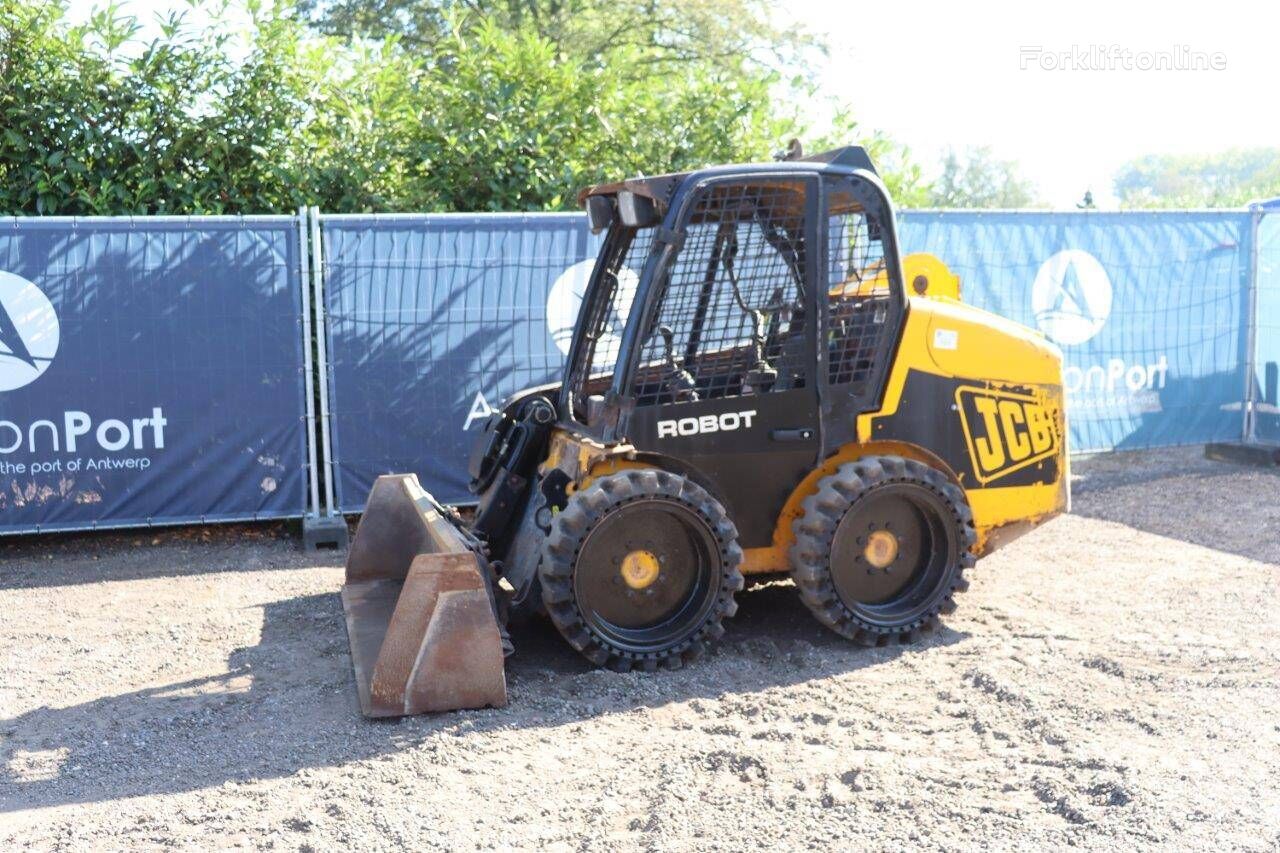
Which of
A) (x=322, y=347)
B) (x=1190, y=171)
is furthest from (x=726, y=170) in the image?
(x=1190, y=171)

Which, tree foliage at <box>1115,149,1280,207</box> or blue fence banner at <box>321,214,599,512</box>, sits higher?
tree foliage at <box>1115,149,1280,207</box>

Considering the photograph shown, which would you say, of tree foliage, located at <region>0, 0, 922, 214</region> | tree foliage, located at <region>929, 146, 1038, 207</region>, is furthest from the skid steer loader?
tree foliage, located at <region>929, 146, 1038, 207</region>

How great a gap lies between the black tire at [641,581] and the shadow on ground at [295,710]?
139mm

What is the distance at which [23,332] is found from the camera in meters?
7.88

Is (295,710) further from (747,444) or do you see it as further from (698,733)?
(747,444)

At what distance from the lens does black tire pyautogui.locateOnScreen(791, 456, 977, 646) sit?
5715 millimetres

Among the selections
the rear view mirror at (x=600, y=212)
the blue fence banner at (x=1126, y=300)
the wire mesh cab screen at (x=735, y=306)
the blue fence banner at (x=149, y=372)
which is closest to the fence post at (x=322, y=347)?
the blue fence banner at (x=149, y=372)

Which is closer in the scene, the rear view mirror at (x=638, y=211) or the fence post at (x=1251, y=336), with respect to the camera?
the rear view mirror at (x=638, y=211)

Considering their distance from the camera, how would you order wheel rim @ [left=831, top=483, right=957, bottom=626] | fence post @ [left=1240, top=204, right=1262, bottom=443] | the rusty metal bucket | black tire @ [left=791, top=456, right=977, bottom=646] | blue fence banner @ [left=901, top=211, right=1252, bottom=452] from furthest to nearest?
fence post @ [left=1240, top=204, right=1262, bottom=443], blue fence banner @ [left=901, top=211, right=1252, bottom=452], wheel rim @ [left=831, top=483, right=957, bottom=626], black tire @ [left=791, top=456, right=977, bottom=646], the rusty metal bucket

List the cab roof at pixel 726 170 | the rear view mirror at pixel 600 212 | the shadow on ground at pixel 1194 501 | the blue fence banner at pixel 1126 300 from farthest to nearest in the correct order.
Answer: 1. the blue fence banner at pixel 1126 300
2. the shadow on ground at pixel 1194 501
3. the rear view mirror at pixel 600 212
4. the cab roof at pixel 726 170

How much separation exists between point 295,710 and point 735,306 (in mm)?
2579

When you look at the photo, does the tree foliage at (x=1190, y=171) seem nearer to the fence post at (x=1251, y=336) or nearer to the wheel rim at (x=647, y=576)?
the fence post at (x=1251, y=336)

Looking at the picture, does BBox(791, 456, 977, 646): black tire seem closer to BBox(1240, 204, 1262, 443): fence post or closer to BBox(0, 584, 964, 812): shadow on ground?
BBox(0, 584, 964, 812): shadow on ground

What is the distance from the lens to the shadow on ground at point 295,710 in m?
4.61
